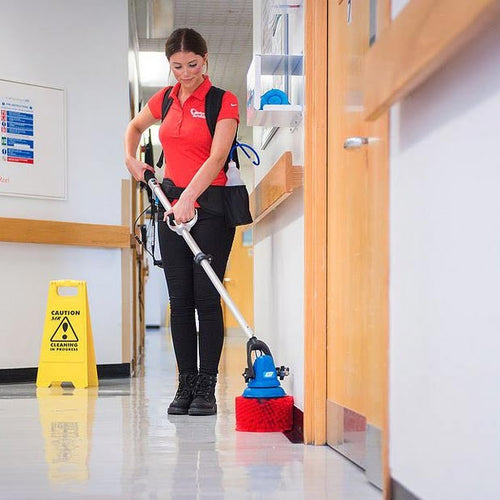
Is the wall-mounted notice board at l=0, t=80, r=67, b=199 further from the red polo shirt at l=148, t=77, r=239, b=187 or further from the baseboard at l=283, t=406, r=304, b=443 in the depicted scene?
the baseboard at l=283, t=406, r=304, b=443

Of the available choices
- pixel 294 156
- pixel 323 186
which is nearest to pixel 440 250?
pixel 323 186

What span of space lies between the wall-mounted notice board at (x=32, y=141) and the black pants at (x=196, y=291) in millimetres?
2070

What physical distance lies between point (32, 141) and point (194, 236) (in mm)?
2303

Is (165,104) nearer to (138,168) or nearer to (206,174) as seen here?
(138,168)

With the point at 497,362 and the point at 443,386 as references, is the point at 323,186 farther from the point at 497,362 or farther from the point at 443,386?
the point at 497,362

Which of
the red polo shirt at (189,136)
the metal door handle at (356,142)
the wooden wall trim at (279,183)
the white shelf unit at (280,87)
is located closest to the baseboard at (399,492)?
the metal door handle at (356,142)

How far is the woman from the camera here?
123 inches

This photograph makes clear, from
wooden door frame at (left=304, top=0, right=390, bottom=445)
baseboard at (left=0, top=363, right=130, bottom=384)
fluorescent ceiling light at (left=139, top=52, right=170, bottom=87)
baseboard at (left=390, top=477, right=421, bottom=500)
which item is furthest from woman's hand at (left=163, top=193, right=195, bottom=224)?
fluorescent ceiling light at (left=139, top=52, right=170, bottom=87)

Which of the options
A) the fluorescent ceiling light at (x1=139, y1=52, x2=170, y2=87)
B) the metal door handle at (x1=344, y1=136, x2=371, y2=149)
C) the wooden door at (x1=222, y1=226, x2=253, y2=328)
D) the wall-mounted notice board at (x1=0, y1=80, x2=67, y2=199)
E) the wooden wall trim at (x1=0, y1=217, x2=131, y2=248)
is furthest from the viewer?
the wooden door at (x1=222, y1=226, x2=253, y2=328)

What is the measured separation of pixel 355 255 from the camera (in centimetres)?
219

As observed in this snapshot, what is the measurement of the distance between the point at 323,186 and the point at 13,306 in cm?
296

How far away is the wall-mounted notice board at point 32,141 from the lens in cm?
495

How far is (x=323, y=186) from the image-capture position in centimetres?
255

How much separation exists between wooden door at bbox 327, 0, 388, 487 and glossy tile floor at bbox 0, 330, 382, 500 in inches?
5.3
